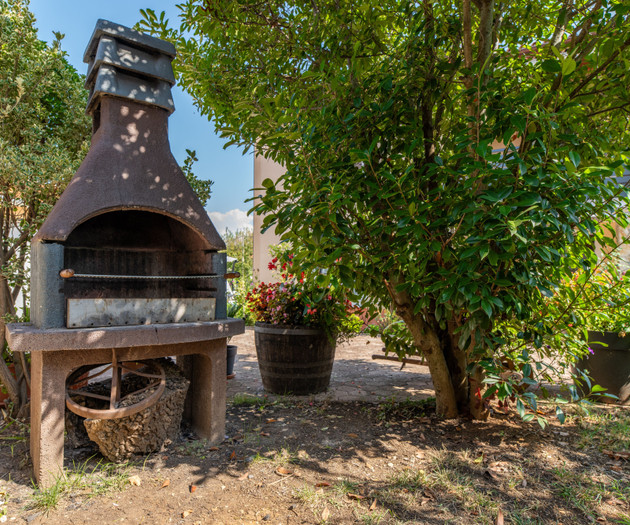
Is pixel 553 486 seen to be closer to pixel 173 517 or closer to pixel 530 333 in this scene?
pixel 530 333

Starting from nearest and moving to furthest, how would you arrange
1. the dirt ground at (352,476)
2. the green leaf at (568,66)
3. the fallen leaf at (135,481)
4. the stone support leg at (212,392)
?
the green leaf at (568,66)
the dirt ground at (352,476)
the fallen leaf at (135,481)
the stone support leg at (212,392)

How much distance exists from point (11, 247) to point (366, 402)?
3.46 metres

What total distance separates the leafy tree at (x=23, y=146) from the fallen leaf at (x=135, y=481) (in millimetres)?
1673

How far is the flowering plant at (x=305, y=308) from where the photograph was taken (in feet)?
13.7

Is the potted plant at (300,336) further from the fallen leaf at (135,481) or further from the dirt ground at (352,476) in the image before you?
the fallen leaf at (135,481)

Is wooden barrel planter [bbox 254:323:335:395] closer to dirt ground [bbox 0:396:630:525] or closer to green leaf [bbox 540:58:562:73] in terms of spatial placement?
dirt ground [bbox 0:396:630:525]

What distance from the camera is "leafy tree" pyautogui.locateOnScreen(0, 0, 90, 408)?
322cm

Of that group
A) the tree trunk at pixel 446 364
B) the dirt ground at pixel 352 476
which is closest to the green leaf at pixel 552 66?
the tree trunk at pixel 446 364

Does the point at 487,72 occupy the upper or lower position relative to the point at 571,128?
upper

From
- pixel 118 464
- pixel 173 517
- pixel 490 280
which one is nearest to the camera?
pixel 173 517

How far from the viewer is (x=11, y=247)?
11.4 ft

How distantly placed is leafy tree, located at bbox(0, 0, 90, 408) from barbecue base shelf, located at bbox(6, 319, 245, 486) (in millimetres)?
1146

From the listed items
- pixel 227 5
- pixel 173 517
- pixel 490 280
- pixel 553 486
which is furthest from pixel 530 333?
pixel 227 5

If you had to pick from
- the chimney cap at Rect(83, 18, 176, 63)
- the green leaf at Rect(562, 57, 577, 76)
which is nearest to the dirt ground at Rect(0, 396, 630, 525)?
the green leaf at Rect(562, 57, 577, 76)
